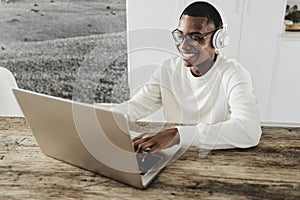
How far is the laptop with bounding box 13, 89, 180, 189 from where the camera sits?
0.83 meters

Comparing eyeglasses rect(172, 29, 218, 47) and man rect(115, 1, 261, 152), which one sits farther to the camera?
eyeglasses rect(172, 29, 218, 47)

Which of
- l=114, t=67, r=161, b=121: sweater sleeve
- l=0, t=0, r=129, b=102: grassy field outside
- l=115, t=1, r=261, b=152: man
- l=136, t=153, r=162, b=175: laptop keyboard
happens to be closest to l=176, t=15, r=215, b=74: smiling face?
l=115, t=1, r=261, b=152: man

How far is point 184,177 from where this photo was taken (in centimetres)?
96

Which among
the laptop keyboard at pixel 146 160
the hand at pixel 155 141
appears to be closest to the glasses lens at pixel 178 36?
the hand at pixel 155 141

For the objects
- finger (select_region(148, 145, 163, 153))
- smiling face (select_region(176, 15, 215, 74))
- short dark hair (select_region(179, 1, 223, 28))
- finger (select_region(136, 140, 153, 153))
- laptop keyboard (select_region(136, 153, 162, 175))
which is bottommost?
laptop keyboard (select_region(136, 153, 162, 175))

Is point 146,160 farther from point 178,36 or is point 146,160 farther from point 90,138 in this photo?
point 178,36

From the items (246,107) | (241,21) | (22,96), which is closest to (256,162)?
(246,107)

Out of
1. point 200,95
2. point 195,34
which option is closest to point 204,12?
point 195,34

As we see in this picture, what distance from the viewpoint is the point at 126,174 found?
2.97 ft

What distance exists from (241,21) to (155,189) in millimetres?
1998

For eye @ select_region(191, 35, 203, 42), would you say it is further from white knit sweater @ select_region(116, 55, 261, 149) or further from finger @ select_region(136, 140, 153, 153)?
finger @ select_region(136, 140, 153, 153)

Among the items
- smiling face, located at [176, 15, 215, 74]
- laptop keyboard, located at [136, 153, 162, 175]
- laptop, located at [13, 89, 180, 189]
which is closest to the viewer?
laptop, located at [13, 89, 180, 189]

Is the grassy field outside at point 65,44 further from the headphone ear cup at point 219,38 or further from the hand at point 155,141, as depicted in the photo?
the hand at point 155,141

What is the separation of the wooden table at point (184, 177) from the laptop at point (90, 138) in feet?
0.11
